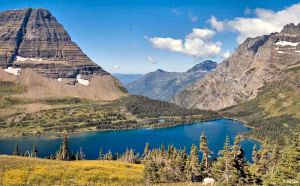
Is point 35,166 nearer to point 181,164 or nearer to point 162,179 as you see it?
point 162,179

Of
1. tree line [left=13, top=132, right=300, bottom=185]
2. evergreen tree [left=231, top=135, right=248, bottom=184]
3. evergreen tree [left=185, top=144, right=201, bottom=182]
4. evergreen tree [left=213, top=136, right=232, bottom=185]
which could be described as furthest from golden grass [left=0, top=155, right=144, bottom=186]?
evergreen tree [left=231, top=135, right=248, bottom=184]

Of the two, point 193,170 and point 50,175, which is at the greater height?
point 50,175

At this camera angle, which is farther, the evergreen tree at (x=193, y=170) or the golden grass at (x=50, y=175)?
the evergreen tree at (x=193, y=170)

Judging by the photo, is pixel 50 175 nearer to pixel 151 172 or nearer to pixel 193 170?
pixel 151 172

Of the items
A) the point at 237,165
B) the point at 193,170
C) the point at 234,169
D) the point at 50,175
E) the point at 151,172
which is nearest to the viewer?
the point at 50,175

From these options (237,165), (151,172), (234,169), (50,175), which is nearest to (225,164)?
(234,169)

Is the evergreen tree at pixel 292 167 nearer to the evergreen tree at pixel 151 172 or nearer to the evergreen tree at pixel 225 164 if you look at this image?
the evergreen tree at pixel 225 164

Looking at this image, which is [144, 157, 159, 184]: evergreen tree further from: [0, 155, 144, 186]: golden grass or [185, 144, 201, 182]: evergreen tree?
[185, 144, 201, 182]: evergreen tree

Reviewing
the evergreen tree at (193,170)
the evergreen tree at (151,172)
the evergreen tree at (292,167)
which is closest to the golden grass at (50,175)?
the evergreen tree at (151,172)

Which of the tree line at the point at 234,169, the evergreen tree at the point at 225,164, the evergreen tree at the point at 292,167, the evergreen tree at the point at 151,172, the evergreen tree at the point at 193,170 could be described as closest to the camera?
the evergreen tree at the point at 292,167

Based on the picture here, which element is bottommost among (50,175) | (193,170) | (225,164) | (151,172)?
(193,170)

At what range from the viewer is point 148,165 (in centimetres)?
6881

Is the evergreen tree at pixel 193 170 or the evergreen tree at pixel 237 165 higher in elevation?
the evergreen tree at pixel 237 165

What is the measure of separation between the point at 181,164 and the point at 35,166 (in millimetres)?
46861
